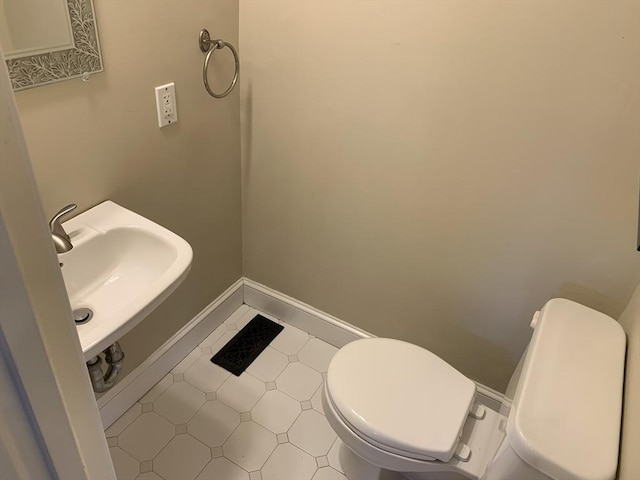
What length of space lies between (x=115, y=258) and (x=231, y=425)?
759 mm

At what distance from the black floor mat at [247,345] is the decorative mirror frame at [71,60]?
1189 millimetres

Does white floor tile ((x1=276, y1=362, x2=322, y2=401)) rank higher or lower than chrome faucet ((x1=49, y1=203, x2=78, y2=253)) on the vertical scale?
lower

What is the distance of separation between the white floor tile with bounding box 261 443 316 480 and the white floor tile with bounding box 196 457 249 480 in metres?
0.08

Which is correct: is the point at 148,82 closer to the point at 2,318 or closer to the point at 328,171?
the point at 328,171

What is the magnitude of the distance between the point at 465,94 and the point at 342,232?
66 cm

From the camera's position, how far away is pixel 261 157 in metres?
1.76

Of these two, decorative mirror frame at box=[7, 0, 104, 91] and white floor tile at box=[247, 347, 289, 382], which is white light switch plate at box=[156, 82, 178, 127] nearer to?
decorative mirror frame at box=[7, 0, 104, 91]

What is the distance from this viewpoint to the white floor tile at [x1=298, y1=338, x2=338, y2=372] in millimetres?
1938

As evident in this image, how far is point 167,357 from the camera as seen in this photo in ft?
5.96

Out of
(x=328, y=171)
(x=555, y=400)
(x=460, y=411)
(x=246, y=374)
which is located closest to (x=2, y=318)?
(x=555, y=400)

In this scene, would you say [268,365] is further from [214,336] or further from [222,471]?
[222,471]

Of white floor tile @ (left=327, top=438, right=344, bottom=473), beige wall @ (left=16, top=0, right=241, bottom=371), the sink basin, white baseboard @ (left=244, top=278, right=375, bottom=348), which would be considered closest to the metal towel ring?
beige wall @ (left=16, top=0, right=241, bottom=371)

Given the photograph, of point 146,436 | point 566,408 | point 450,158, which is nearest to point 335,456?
point 146,436

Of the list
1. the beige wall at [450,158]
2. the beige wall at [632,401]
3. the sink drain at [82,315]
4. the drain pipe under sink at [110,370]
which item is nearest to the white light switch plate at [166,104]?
the beige wall at [450,158]
